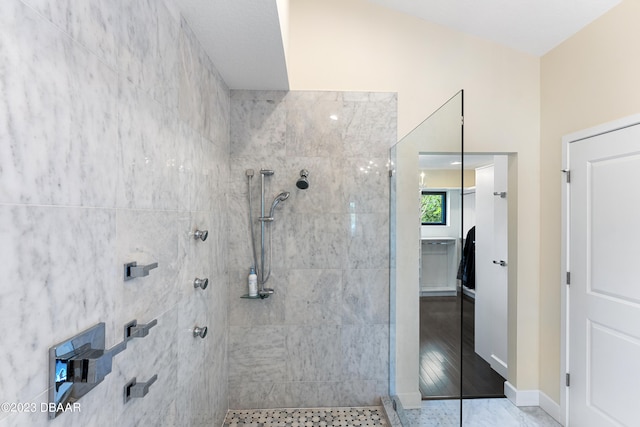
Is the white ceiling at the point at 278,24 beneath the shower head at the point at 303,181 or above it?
above

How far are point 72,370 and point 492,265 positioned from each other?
3333 mm

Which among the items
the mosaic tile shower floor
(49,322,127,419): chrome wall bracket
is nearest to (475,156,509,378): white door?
the mosaic tile shower floor

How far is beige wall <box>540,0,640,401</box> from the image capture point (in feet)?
6.02

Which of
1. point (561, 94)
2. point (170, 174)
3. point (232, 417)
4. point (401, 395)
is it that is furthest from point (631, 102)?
point (232, 417)

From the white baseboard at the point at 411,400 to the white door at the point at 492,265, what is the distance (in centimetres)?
135

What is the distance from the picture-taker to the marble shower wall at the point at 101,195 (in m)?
0.61

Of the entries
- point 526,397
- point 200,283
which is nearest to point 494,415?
point 526,397

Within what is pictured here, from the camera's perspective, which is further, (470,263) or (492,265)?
(470,263)

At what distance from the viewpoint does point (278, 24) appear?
4.95ft

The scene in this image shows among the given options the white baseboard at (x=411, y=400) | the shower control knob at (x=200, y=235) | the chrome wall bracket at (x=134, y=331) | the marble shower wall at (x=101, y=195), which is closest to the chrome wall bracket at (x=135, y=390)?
the marble shower wall at (x=101, y=195)

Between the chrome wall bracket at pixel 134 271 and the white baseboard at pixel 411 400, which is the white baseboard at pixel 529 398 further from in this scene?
the chrome wall bracket at pixel 134 271

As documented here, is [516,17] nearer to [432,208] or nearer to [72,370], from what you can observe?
[432,208]

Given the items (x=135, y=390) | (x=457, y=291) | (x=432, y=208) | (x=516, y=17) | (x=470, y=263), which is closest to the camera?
(x=135, y=390)

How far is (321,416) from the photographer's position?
86.5 inches
